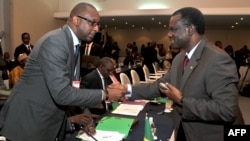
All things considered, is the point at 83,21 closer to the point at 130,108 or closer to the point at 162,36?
the point at 130,108

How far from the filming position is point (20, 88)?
6.03ft

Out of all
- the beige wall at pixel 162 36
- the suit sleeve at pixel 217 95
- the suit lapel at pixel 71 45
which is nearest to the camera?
the suit sleeve at pixel 217 95

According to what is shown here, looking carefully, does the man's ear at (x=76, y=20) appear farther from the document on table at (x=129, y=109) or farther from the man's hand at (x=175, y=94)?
the document on table at (x=129, y=109)

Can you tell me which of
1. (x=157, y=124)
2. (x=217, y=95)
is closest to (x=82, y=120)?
(x=157, y=124)

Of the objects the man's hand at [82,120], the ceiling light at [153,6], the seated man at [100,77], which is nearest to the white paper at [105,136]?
the man's hand at [82,120]

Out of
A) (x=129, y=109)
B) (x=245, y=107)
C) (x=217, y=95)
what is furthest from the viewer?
(x=245, y=107)

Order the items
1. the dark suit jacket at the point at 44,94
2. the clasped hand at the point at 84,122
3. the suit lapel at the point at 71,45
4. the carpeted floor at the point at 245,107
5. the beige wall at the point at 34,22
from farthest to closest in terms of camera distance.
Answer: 1. the beige wall at the point at 34,22
2. the carpeted floor at the point at 245,107
3. the clasped hand at the point at 84,122
4. the suit lapel at the point at 71,45
5. the dark suit jacket at the point at 44,94

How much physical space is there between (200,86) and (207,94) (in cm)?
6

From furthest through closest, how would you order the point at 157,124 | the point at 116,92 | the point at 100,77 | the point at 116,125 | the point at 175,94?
the point at 100,77 → the point at 157,124 → the point at 116,125 → the point at 116,92 → the point at 175,94

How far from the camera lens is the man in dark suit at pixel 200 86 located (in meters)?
1.64

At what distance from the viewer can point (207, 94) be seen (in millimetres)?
1723

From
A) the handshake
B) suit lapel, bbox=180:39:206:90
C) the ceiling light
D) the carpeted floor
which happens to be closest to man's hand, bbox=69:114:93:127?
the handshake

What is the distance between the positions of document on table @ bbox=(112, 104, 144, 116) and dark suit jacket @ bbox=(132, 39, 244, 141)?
1165 mm

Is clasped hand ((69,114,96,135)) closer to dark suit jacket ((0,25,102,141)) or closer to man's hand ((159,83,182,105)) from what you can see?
dark suit jacket ((0,25,102,141))
